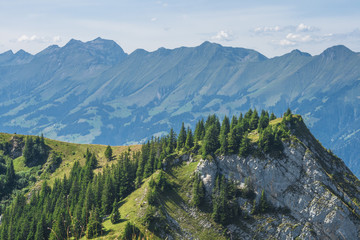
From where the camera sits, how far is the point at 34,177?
175250 millimetres

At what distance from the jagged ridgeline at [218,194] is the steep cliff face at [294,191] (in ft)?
Answer: 1.20

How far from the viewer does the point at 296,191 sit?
122 metres

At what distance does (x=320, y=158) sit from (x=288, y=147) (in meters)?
19.6

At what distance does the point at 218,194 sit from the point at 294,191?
30.2 metres

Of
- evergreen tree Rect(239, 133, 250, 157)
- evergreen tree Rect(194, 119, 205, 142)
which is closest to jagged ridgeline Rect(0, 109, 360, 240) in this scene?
evergreen tree Rect(239, 133, 250, 157)

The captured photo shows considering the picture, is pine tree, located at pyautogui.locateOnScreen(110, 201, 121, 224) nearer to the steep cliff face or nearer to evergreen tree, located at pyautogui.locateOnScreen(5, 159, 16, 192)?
the steep cliff face

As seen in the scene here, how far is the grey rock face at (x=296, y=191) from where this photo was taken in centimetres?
11488

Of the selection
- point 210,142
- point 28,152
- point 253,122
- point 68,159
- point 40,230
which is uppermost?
point 253,122

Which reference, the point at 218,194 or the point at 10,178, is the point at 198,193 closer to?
the point at 218,194

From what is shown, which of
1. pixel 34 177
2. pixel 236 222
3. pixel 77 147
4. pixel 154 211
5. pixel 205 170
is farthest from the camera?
pixel 77 147

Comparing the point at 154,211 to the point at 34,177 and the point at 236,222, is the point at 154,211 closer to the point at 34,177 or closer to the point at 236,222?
the point at 236,222

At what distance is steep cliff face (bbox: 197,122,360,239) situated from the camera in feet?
378

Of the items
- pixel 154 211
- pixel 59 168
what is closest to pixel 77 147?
pixel 59 168

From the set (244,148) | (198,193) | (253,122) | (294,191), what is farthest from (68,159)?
(294,191)
